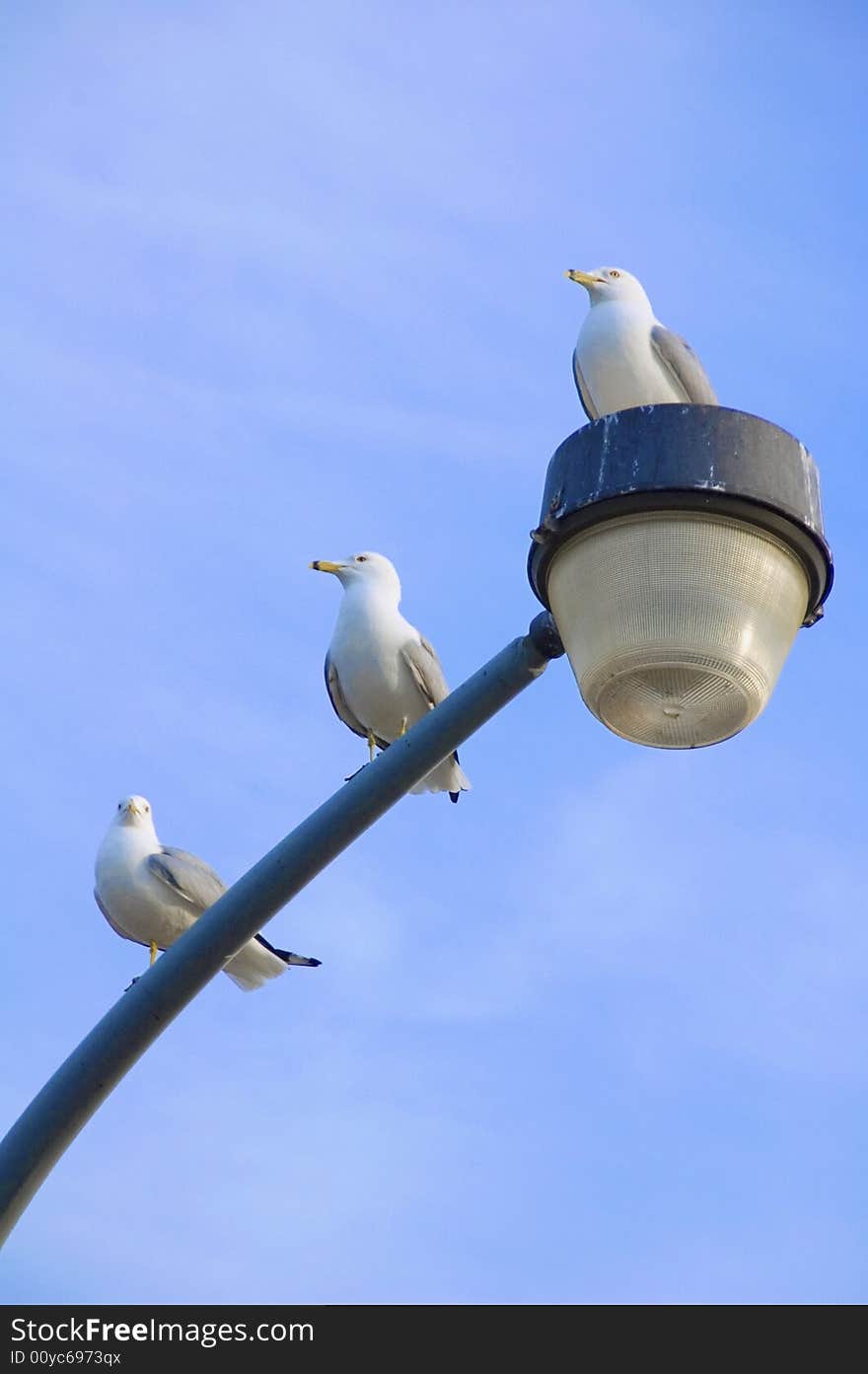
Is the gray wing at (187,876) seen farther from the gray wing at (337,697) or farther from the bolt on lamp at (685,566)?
the bolt on lamp at (685,566)

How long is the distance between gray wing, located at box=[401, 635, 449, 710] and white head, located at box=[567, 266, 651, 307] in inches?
84.4

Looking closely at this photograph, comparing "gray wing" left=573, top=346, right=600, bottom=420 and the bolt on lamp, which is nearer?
the bolt on lamp

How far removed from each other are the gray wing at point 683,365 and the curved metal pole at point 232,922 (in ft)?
10.7

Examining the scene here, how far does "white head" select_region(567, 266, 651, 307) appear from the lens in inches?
342

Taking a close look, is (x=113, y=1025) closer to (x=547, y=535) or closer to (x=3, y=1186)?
(x=3, y=1186)

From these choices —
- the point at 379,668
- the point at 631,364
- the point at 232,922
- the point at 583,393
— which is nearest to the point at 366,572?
the point at 379,668

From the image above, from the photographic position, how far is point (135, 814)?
1165 centimetres

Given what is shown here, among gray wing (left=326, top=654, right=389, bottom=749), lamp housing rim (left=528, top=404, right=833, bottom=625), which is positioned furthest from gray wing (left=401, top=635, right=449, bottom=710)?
lamp housing rim (left=528, top=404, right=833, bottom=625)

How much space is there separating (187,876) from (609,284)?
424 cm

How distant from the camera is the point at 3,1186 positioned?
4.52m

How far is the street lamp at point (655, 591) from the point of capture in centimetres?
408

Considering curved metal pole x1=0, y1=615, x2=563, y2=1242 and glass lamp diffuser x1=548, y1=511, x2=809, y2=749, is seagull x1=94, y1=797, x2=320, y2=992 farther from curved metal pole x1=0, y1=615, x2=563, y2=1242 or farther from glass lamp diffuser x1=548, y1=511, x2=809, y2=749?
glass lamp diffuser x1=548, y1=511, x2=809, y2=749

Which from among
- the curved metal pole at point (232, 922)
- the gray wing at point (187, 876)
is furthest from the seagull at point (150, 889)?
the curved metal pole at point (232, 922)
